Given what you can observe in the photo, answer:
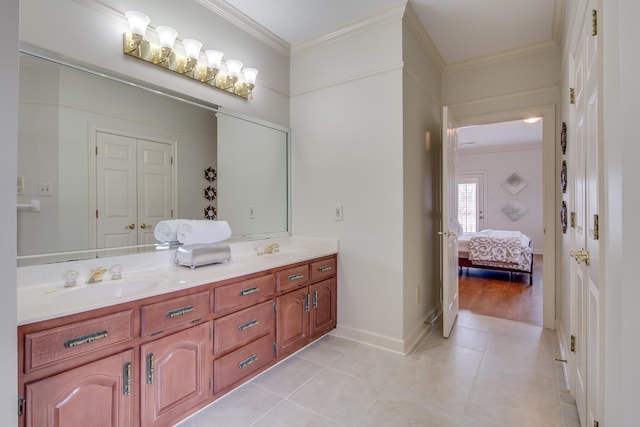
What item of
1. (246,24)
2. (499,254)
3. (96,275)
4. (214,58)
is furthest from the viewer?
(499,254)

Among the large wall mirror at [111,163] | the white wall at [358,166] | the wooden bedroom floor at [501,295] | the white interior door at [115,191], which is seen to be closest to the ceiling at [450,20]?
the white wall at [358,166]

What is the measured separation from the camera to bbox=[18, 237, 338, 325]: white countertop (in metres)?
1.23

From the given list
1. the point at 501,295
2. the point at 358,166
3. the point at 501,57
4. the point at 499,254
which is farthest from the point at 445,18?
the point at 499,254

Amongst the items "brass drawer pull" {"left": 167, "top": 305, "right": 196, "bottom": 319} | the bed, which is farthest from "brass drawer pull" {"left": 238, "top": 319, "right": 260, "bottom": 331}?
the bed

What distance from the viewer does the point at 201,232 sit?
2000 millimetres

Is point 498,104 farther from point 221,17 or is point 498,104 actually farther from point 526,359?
point 221,17

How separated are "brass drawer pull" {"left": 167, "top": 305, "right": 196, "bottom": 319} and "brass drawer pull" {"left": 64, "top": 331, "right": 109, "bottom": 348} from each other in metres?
0.27

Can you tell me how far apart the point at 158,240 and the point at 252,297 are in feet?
2.33

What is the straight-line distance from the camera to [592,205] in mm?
1359

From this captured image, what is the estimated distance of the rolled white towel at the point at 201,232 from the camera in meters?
1.96

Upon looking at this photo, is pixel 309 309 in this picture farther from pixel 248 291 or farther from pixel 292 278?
pixel 248 291

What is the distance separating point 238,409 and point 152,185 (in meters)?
1.47

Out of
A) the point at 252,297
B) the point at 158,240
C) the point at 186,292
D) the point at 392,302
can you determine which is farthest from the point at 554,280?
the point at 158,240

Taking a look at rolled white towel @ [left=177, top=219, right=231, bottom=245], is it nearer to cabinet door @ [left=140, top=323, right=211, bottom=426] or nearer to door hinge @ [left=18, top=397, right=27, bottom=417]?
cabinet door @ [left=140, top=323, right=211, bottom=426]
